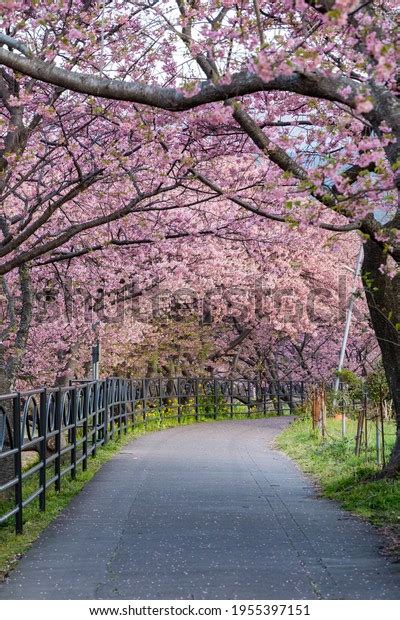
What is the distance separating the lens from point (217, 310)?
106 ft

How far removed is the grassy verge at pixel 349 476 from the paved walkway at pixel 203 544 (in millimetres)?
245

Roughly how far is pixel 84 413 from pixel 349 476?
14.4 feet

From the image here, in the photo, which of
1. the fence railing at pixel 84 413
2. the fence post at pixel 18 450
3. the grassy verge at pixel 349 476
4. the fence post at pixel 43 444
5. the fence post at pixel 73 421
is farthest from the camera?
the fence post at pixel 73 421

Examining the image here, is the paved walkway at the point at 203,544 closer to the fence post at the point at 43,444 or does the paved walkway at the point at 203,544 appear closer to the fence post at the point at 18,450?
the fence post at the point at 18,450

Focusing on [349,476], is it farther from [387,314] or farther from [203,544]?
[203,544]

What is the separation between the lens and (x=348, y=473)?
43.7ft

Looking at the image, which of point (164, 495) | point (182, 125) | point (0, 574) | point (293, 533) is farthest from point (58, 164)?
point (0, 574)

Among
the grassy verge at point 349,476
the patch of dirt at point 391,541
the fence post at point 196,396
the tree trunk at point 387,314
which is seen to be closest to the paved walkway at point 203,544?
the patch of dirt at point 391,541

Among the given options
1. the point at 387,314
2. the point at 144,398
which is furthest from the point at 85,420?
the point at 144,398

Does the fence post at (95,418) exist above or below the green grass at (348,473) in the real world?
above

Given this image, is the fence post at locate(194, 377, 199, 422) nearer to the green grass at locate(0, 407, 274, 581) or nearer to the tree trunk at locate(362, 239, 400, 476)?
the green grass at locate(0, 407, 274, 581)

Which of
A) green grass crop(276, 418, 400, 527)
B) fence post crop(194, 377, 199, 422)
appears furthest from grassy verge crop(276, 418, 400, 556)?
fence post crop(194, 377, 199, 422)

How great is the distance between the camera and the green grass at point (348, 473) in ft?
33.9

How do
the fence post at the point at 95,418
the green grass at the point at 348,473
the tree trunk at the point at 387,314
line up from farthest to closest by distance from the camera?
the fence post at the point at 95,418 < the tree trunk at the point at 387,314 < the green grass at the point at 348,473
